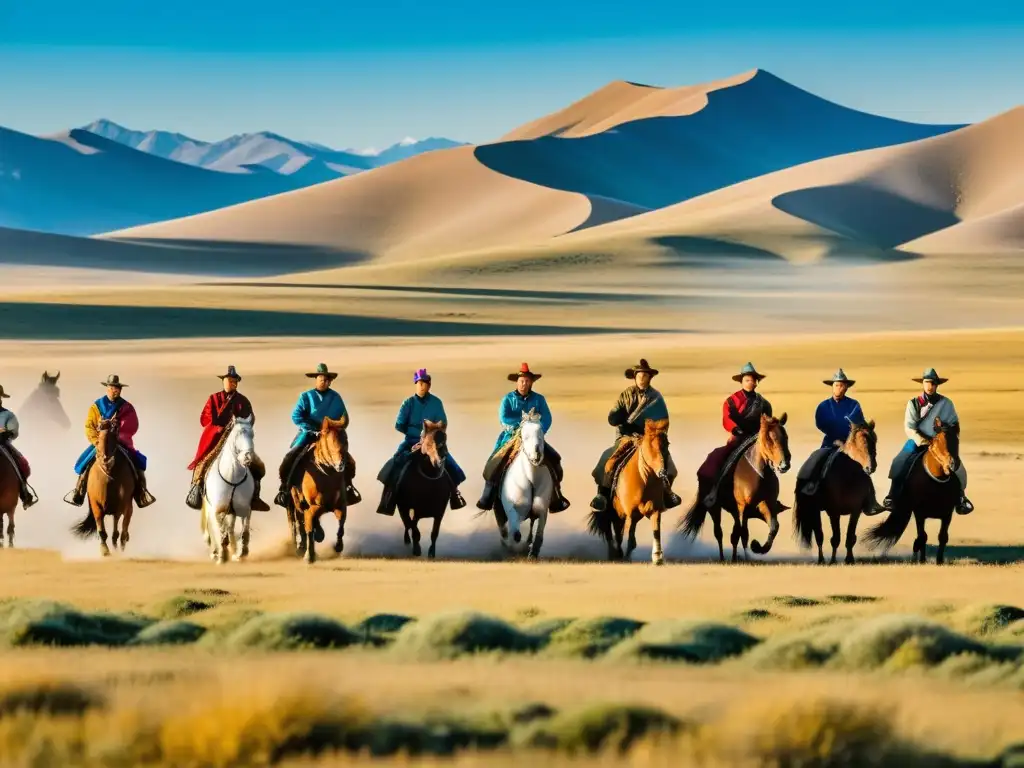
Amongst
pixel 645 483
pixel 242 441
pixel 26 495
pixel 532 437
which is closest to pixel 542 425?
pixel 532 437

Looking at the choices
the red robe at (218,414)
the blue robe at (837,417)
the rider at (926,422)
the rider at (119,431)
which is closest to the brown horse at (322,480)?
the red robe at (218,414)

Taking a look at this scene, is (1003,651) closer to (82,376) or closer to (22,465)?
(22,465)

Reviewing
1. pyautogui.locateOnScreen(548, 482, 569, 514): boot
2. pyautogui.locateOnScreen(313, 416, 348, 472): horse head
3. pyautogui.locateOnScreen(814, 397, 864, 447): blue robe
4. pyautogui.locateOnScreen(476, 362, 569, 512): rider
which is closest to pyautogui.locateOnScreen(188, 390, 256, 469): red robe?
pyautogui.locateOnScreen(313, 416, 348, 472): horse head

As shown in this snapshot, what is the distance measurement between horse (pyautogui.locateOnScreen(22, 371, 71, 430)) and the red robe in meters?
7.73

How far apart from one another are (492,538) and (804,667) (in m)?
10.5

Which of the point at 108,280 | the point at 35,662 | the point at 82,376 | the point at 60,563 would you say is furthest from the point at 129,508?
the point at 108,280

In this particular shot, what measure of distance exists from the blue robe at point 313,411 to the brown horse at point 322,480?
0.54ft

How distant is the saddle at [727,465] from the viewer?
21250 mm

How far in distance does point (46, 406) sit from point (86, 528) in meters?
6.53

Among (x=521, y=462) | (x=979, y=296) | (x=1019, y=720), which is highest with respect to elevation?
(x=979, y=296)

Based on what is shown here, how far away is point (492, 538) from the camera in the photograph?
23328 mm

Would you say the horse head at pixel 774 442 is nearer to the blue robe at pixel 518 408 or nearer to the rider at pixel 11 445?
the blue robe at pixel 518 408

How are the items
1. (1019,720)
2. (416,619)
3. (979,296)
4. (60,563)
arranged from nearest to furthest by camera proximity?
(1019,720)
(416,619)
(60,563)
(979,296)

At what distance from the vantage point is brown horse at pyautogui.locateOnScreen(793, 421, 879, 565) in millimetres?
20922
